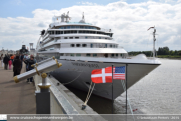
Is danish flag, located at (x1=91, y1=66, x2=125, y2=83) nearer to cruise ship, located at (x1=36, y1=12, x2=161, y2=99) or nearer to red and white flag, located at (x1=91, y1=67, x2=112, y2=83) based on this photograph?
red and white flag, located at (x1=91, y1=67, x2=112, y2=83)

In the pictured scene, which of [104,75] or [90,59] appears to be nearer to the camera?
[104,75]

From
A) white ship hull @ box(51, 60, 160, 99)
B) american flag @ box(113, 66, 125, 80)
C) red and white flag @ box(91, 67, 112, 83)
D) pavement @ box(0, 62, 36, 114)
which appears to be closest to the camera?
pavement @ box(0, 62, 36, 114)

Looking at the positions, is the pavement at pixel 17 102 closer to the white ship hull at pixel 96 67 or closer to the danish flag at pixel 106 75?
the danish flag at pixel 106 75

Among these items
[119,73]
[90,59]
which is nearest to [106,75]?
[119,73]

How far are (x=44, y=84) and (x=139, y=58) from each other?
8434 millimetres

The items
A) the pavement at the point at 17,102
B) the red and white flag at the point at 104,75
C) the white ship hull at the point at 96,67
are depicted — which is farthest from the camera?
the white ship hull at the point at 96,67

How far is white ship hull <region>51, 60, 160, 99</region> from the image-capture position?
10.7 m

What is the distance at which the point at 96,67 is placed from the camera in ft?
38.6

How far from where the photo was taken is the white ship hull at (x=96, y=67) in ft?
35.2

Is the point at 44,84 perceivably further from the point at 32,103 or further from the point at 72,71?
the point at 72,71

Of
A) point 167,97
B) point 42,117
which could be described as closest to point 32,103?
point 42,117

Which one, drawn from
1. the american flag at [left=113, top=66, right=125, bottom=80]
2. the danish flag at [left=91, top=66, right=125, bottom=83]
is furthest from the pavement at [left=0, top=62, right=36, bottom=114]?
the american flag at [left=113, top=66, right=125, bottom=80]

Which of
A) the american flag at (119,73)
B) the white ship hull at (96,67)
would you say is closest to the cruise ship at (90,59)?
the white ship hull at (96,67)

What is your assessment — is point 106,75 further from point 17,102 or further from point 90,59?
point 90,59
